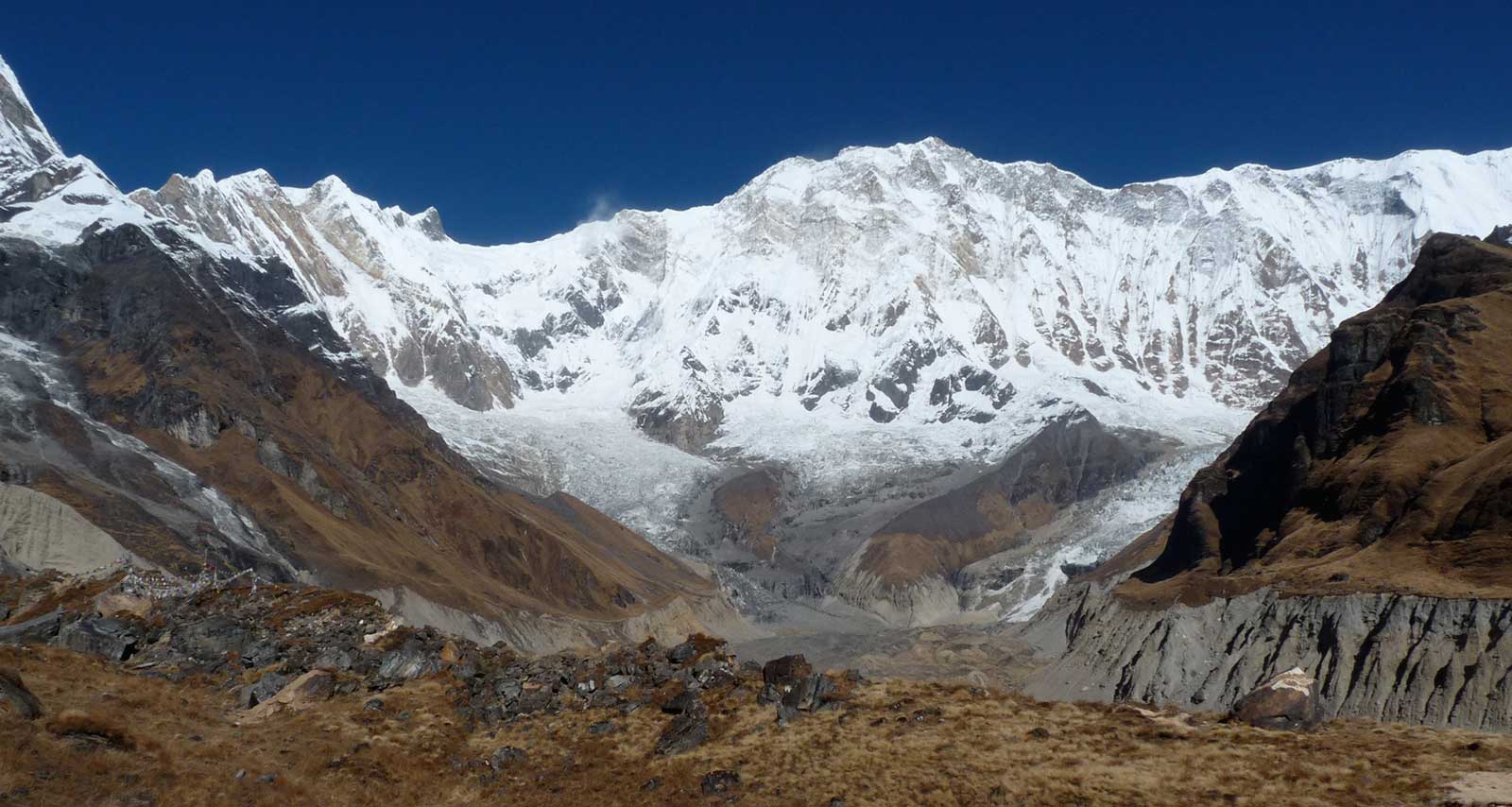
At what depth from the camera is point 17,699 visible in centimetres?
2930

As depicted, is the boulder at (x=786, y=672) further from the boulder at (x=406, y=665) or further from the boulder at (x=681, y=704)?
the boulder at (x=406, y=665)

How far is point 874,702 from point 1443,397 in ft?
340

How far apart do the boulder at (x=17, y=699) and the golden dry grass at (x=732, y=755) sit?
46 cm

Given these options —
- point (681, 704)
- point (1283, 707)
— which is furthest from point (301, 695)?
point (1283, 707)

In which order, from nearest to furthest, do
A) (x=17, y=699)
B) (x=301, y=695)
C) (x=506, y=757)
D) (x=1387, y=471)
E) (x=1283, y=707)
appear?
(x=17, y=699), (x=1283, y=707), (x=506, y=757), (x=301, y=695), (x=1387, y=471)

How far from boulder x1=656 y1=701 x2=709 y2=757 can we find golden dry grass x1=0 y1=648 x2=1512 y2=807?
44 cm

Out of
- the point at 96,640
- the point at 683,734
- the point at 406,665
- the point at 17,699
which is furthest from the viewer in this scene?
the point at 406,665

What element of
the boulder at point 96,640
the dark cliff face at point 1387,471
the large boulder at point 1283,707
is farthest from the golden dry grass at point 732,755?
the dark cliff face at point 1387,471

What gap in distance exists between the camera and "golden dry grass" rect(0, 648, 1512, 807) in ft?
92.3

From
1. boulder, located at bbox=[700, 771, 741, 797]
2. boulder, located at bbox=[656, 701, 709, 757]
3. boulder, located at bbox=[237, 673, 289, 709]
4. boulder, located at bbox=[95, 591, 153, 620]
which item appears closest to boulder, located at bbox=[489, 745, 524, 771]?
boulder, located at bbox=[656, 701, 709, 757]

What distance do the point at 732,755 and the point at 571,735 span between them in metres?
5.95

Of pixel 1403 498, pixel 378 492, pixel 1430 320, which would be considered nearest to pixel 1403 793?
pixel 1403 498

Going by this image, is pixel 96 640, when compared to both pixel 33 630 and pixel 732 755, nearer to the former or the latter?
pixel 33 630

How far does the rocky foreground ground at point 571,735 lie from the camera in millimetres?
28578
